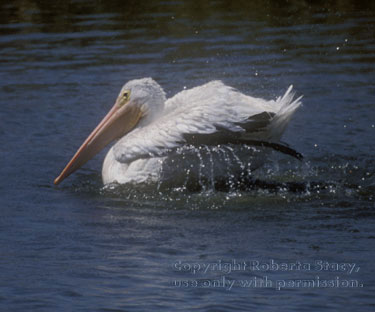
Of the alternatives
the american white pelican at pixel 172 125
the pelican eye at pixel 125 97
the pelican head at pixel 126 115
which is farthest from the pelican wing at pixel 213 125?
the pelican eye at pixel 125 97

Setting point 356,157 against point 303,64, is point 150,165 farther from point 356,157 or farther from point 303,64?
point 303,64

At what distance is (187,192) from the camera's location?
6.42 m

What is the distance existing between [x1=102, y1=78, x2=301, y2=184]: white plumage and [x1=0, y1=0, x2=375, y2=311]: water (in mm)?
187

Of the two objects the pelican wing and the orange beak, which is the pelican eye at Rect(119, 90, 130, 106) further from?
the pelican wing

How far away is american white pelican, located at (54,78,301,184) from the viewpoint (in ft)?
20.3

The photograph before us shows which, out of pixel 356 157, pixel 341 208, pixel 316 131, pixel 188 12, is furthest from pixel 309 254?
pixel 188 12

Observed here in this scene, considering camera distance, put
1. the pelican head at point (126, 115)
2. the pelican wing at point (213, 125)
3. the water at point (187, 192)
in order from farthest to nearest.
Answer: the pelican head at point (126, 115)
the pelican wing at point (213, 125)
the water at point (187, 192)

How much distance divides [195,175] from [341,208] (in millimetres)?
1131

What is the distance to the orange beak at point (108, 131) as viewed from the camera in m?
6.82

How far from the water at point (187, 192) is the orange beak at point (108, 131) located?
0.21m

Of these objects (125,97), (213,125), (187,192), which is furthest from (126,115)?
(213,125)

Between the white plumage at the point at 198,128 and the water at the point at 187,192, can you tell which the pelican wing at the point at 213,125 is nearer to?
the white plumage at the point at 198,128

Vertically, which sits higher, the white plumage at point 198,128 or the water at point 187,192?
the white plumage at point 198,128

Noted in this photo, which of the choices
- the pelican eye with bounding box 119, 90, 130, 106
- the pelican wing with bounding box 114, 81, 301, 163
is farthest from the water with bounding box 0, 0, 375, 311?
the pelican eye with bounding box 119, 90, 130, 106
